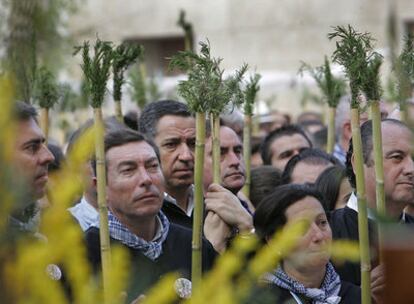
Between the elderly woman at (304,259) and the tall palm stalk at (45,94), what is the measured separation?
2.01m

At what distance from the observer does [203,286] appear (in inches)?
91.3

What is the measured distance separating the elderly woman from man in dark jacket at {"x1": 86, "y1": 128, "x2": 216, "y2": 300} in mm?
287

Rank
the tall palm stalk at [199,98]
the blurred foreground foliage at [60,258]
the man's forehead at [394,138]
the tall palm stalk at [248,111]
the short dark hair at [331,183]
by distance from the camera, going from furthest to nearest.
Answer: the short dark hair at [331,183]
the tall palm stalk at [248,111]
the man's forehead at [394,138]
the tall palm stalk at [199,98]
the blurred foreground foliage at [60,258]

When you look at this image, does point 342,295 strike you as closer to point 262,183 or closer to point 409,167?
point 409,167

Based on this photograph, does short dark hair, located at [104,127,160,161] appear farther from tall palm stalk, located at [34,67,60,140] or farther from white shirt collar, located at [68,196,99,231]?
tall palm stalk, located at [34,67,60,140]

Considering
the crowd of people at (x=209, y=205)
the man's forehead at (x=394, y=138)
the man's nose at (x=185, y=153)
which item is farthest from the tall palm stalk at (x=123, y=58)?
the man's forehead at (x=394, y=138)

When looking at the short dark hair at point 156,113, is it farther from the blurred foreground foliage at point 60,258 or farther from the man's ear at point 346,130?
the blurred foreground foliage at point 60,258

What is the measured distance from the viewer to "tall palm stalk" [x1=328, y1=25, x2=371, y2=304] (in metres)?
4.52

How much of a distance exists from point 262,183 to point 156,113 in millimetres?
1042

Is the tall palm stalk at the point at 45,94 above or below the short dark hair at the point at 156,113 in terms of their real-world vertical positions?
above

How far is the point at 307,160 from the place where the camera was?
7430mm

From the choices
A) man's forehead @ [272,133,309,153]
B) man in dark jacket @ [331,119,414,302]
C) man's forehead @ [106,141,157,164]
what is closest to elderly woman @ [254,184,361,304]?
man in dark jacket @ [331,119,414,302]

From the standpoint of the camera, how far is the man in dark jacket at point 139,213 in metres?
5.12

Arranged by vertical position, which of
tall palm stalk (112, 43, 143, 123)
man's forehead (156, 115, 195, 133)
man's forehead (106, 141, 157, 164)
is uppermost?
tall palm stalk (112, 43, 143, 123)
